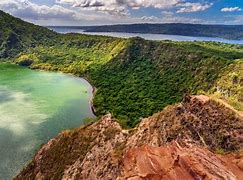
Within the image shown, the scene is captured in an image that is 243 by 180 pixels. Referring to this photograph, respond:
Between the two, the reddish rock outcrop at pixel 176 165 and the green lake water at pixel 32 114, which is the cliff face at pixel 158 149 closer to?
the reddish rock outcrop at pixel 176 165

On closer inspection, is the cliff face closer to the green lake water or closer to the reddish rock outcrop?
the reddish rock outcrop

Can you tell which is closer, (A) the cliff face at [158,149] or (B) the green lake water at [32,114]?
(A) the cliff face at [158,149]

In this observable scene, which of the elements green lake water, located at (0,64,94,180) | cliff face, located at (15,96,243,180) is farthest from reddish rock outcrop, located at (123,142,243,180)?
green lake water, located at (0,64,94,180)

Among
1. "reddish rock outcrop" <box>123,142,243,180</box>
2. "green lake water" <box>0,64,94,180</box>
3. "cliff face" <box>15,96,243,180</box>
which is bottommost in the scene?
"green lake water" <box>0,64,94,180</box>

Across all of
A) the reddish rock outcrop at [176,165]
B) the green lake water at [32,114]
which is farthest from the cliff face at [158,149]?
the green lake water at [32,114]

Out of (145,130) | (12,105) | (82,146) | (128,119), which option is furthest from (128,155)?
(12,105)

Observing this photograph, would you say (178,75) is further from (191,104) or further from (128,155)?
(128,155)

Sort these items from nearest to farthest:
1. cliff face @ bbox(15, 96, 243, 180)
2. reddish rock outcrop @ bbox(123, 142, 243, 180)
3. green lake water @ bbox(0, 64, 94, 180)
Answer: reddish rock outcrop @ bbox(123, 142, 243, 180)
cliff face @ bbox(15, 96, 243, 180)
green lake water @ bbox(0, 64, 94, 180)
